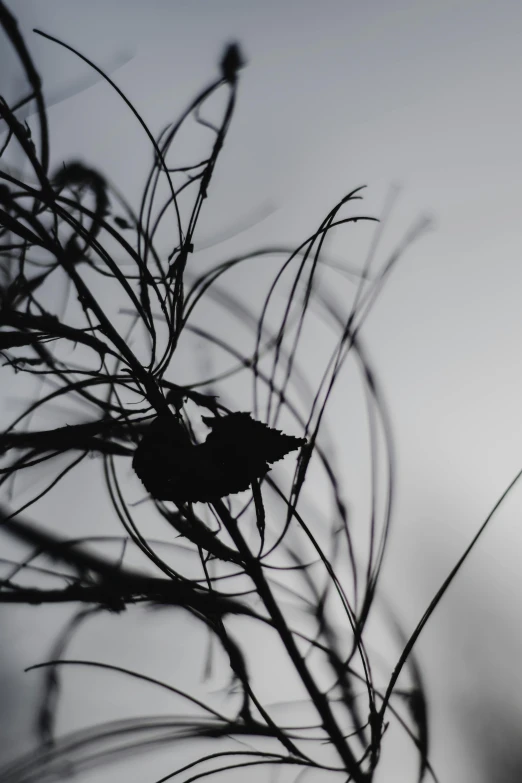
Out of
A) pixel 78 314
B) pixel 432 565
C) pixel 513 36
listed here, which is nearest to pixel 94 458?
pixel 78 314

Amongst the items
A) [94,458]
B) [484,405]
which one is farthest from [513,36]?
[94,458]

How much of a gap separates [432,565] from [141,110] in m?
0.31

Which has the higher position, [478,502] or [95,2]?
[95,2]

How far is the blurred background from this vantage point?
29 centimetres

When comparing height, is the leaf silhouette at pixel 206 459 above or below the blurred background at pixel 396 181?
below

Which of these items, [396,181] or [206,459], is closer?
[206,459]

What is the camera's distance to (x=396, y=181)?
0.31 meters

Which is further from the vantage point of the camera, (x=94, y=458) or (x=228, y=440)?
(x=94, y=458)

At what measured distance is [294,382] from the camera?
30cm

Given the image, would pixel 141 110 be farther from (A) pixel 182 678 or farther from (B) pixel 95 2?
(A) pixel 182 678

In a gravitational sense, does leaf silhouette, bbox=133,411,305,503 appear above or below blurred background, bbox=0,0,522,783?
below

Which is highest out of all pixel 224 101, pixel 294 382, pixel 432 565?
pixel 224 101

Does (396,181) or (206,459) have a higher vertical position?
(396,181)

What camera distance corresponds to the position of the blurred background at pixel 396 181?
29 centimetres
